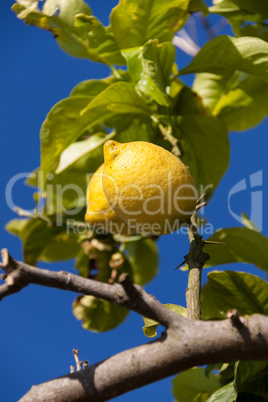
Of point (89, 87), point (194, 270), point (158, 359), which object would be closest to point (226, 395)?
point (194, 270)

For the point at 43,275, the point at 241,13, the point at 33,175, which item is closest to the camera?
the point at 43,275

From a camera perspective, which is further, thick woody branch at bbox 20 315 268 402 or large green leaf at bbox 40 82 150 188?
large green leaf at bbox 40 82 150 188

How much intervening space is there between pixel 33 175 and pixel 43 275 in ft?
3.41

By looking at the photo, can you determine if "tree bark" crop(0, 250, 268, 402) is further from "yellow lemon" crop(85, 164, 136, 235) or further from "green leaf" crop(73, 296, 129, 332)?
"green leaf" crop(73, 296, 129, 332)

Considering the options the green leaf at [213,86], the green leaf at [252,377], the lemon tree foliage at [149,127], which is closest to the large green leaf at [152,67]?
the lemon tree foliage at [149,127]

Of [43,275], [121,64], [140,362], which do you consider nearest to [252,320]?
[140,362]

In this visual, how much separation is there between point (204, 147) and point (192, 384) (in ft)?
2.13

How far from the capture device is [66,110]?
1204 mm

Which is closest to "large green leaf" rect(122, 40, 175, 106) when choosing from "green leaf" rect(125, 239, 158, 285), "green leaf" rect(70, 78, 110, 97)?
"green leaf" rect(70, 78, 110, 97)

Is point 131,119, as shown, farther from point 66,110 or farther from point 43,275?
point 43,275

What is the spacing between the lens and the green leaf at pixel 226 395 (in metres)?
0.91

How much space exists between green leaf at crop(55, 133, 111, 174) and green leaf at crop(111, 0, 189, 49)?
260mm

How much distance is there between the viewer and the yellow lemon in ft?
3.60

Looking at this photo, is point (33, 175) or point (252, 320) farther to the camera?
point (33, 175)
